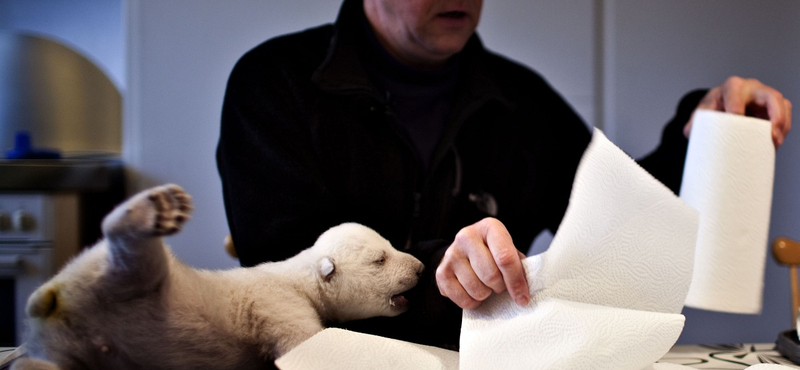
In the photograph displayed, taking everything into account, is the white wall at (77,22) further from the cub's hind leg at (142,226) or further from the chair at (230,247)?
the cub's hind leg at (142,226)

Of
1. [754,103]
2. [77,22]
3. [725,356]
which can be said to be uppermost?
[77,22]

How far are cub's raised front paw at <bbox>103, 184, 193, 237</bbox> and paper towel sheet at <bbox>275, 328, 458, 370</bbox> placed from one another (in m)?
0.12

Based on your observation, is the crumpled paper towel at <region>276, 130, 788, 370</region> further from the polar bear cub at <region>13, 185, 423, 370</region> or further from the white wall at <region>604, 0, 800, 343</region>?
the white wall at <region>604, 0, 800, 343</region>

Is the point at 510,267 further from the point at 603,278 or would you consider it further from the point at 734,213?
the point at 734,213

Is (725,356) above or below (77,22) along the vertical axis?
below

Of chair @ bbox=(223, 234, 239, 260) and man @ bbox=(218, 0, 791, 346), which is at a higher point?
man @ bbox=(218, 0, 791, 346)

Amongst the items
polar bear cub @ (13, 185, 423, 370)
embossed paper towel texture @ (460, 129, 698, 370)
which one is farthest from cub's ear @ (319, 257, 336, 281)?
embossed paper towel texture @ (460, 129, 698, 370)

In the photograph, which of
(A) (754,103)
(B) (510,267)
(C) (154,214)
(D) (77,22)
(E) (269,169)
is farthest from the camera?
(D) (77,22)

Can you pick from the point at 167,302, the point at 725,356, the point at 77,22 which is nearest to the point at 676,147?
the point at 725,356

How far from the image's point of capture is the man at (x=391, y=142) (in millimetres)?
493

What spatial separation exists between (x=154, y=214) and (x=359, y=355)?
0.18m

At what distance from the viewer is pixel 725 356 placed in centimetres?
58

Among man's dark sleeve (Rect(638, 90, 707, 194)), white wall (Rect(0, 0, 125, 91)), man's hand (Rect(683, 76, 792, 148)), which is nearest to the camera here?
man's hand (Rect(683, 76, 792, 148))

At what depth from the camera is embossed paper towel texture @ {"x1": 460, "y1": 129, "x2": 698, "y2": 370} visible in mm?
378
